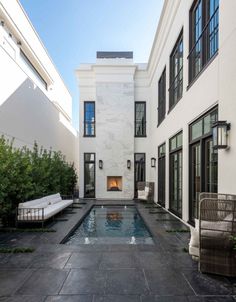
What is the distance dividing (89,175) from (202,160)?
9034 millimetres

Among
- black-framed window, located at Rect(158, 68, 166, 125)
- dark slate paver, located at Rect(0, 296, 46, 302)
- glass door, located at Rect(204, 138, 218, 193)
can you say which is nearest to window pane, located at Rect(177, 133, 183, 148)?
glass door, located at Rect(204, 138, 218, 193)

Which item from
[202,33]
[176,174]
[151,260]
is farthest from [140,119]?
[151,260]

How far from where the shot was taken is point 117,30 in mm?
11758

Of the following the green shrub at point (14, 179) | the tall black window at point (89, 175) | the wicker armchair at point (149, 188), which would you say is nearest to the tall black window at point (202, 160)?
the green shrub at point (14, 179)

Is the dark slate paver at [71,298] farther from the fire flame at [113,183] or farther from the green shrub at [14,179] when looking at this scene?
the fire flame at [113,183]

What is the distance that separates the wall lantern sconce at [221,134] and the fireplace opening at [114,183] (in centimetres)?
994

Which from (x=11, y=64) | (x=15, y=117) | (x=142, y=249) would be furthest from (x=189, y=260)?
(x=11, y=64)

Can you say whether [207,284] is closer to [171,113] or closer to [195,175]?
[195,175]

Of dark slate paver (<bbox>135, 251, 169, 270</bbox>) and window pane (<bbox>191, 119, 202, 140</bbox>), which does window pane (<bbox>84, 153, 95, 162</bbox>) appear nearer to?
window pane (<bbox>191, 119, 202, 140</bbox>)

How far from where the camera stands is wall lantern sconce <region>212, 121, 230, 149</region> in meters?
3.97

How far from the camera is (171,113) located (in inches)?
334

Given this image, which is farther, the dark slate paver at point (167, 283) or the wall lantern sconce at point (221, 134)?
the wall lantern sconce at point (221, 134)

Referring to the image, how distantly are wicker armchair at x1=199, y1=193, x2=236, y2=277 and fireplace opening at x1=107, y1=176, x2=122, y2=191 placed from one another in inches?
409

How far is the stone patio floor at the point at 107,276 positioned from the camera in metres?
2.79
